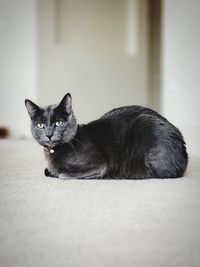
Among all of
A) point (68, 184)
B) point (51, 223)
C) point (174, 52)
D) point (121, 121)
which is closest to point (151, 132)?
point (121, 121)

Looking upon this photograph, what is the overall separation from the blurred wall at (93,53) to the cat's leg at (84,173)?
2.17 meters

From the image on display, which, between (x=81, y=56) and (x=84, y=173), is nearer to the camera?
(x=84, y=173)

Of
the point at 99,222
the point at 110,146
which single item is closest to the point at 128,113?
the point at 110,146

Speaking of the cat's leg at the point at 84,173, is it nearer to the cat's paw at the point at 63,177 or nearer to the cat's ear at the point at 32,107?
the cat's paw at the point at 63,177

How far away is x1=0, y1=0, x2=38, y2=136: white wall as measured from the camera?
12.2 ft

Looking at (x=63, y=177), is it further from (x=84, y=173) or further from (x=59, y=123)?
(x=59, y=123)

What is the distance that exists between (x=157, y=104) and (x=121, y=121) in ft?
10.3

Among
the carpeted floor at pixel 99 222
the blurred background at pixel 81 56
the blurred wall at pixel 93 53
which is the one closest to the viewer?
the carpeted floor at pixel 99 222

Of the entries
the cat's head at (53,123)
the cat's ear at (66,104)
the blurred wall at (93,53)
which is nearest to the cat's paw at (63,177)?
the cat's head at (53,123)

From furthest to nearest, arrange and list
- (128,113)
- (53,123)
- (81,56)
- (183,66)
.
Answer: (81,56), (183,66), (128,113), (53,123)

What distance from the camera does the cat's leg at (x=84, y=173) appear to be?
151 cm

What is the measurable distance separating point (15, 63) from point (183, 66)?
1589 millimetres

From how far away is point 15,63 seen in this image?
3768 mm

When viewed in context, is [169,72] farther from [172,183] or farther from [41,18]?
[172,183]
